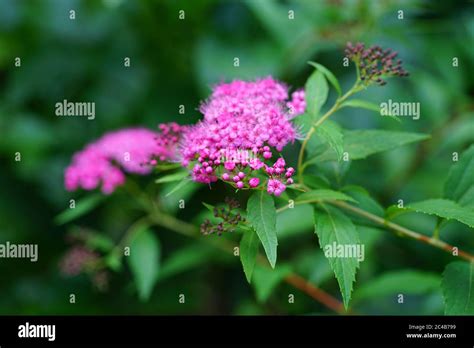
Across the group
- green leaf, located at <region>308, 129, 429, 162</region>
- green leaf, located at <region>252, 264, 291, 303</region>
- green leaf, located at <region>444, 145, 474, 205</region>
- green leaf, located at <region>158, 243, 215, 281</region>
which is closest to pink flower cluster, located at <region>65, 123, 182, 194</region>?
green leaf, located at <region>158, 243, 215, 281</region>

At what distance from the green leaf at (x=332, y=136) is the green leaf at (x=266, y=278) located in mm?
696

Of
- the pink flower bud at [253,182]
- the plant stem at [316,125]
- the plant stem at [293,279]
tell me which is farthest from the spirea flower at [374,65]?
the plant stem at [293,279]

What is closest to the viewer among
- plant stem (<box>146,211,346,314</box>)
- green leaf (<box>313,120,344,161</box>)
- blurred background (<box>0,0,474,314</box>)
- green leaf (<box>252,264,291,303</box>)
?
green leaf (<box>313,120,344,161</box>)

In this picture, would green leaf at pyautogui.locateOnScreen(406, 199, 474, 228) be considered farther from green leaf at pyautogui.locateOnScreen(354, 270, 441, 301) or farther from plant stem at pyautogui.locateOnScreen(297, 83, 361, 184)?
green leaf at pyautogui.locateOnScreen(354, 270, 441, 301)

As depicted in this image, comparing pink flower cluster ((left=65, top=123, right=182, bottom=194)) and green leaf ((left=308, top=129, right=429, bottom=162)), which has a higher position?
pink flower cluster ((left=65, top=123, right=182, bottom=194))

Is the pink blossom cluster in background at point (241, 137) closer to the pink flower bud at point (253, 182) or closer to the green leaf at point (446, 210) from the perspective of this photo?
the pink flower bud at point (253, 182)

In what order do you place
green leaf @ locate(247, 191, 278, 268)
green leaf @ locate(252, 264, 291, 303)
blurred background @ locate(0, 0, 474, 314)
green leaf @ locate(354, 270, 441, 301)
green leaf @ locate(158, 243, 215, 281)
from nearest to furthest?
1. green leaf @ locate(247, 191, 278, 268)
2. green leaf @ locate(252, 264, 291, 303)
3. green leaf @ locate(354, 270, 441, 301)
4. green leaf @ locate(158, 243, 215, 281)
5. blurred background @ locate(0, 0, 474, 314)

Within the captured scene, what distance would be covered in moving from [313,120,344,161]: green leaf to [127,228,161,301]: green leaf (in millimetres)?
A: 939

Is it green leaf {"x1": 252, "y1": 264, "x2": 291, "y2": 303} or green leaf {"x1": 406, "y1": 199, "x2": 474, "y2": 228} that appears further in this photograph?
green leaf {"x1": 252, "y1": 264, "x2": 291, "y2": 303}

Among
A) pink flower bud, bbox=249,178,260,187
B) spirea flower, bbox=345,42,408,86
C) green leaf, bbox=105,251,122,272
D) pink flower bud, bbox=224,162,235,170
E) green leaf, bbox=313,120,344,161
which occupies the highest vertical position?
spirea flower, bbox=345,42,408,86

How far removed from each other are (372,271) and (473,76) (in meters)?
1.12

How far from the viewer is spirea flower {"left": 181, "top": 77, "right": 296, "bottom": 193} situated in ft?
4.12
